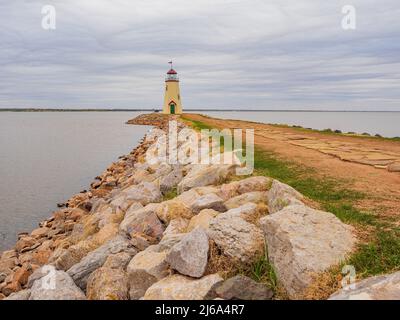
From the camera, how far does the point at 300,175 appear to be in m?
9.78

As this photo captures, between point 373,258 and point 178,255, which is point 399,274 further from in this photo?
point 178,255

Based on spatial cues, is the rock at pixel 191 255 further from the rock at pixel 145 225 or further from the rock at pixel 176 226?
the rock at pixel 145 225

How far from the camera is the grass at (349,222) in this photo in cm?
491

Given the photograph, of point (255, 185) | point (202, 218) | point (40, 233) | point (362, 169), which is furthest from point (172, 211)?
point (40, 233)

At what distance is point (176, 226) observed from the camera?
7.81 m

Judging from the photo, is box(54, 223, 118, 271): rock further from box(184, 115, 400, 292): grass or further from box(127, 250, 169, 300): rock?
box(184, 115, 400, 292): grass

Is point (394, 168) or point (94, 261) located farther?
point (394, 168)

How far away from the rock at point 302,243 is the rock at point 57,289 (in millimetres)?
3299

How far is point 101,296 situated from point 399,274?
4.22 meters

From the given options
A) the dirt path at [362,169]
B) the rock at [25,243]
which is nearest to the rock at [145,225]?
the dirt path at [362,169]

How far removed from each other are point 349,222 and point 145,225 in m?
4.20

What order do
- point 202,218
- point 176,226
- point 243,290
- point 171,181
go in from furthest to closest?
point 171,181
point 176,226
point 202,218
point 243,290

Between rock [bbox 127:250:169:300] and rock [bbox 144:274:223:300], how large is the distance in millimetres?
430

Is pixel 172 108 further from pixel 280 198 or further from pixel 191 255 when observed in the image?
pixel 191 255
